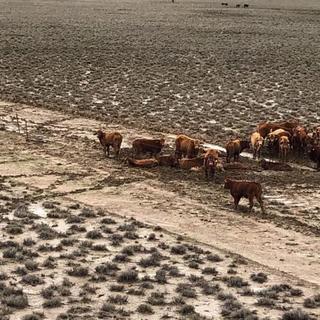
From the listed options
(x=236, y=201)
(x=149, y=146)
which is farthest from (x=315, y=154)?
(x=149, y=146)

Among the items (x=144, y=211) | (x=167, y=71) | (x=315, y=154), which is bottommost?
(x=167, y=71)

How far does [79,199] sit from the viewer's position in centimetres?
1540

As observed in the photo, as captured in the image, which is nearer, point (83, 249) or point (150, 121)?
point (83, 249)

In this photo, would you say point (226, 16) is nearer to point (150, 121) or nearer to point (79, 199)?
point (150, 121)

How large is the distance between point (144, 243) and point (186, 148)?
6.03 m

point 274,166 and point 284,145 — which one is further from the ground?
point 284,145

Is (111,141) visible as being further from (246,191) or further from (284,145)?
(246,191)

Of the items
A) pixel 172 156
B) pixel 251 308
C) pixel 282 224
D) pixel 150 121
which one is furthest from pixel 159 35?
pixel 251 308

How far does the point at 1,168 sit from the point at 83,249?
631 centimetres

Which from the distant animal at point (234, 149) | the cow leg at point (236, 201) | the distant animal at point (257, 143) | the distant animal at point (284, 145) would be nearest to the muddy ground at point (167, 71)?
the distant animal at point (257, 143)

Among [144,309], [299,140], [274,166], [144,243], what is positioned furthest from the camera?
[299,140]

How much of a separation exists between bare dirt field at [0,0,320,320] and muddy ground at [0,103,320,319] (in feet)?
0.10

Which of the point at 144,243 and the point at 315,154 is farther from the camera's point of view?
the point at 315,154

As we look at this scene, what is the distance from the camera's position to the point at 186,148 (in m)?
18.4
